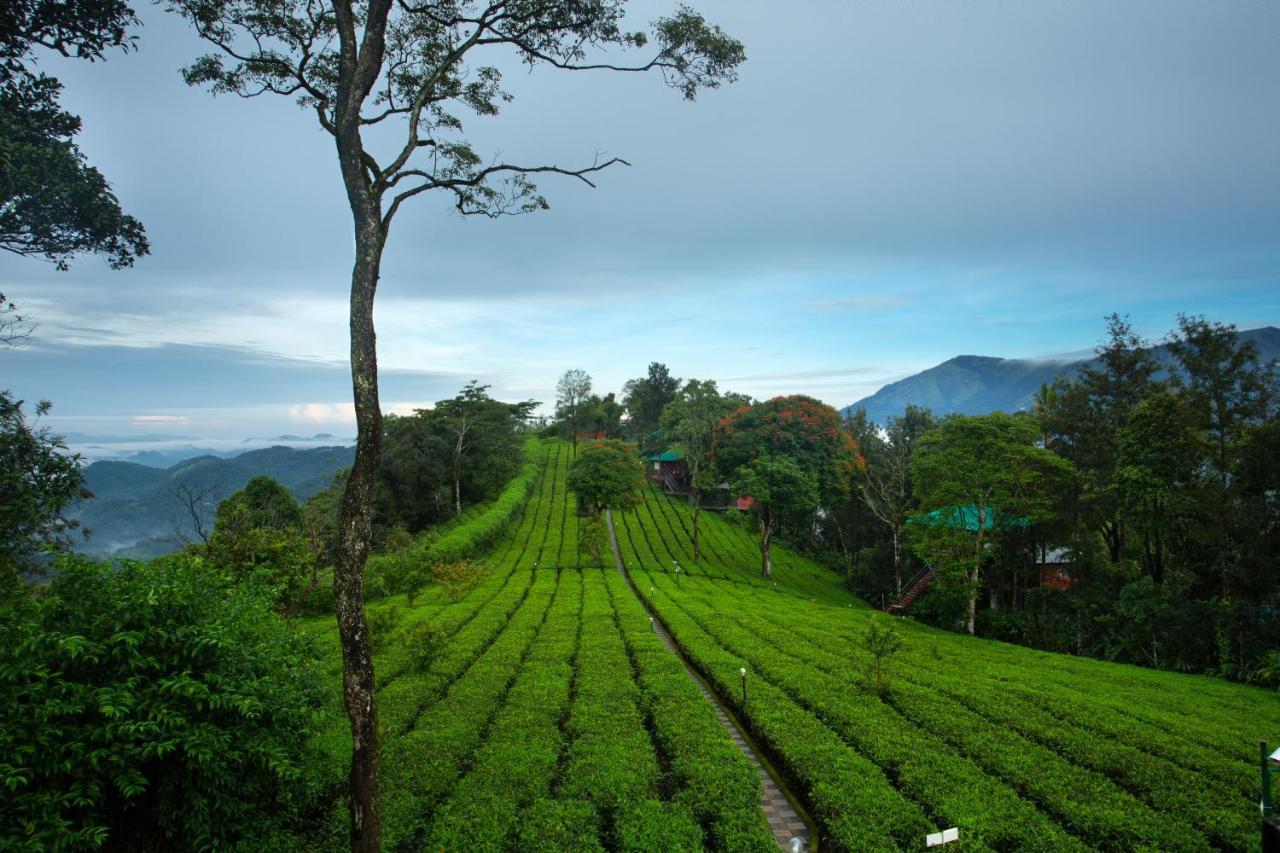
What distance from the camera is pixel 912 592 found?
124ft

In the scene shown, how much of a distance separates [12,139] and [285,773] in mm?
10837

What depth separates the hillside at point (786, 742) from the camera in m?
8.64

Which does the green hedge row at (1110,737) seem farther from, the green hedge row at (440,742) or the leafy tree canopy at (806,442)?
the leafy tree canopy at (806,442)

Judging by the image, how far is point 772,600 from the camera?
32.4 metres

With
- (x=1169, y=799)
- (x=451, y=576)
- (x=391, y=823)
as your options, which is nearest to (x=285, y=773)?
(x=391, y=823)

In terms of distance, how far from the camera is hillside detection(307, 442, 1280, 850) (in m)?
8.64

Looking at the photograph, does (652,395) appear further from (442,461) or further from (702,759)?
(702,759)

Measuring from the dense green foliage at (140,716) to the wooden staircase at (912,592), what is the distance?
1464 inches

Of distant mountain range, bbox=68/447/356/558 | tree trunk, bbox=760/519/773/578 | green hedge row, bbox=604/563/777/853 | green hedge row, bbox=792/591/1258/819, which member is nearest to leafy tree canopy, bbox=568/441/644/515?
tree trunk, bbox=760/519/773/578

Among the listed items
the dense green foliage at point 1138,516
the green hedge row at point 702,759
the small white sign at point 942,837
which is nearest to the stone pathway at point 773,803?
the green hedge row at point 702,759

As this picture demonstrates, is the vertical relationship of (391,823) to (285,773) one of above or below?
below

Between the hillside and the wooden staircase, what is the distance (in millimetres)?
15098

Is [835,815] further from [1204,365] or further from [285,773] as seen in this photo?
[1204,365]

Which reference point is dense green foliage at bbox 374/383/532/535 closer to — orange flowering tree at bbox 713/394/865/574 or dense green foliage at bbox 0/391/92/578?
orange flowering tree at bbox 713/394/865/574
